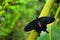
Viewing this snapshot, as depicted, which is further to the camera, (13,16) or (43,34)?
(13,16)

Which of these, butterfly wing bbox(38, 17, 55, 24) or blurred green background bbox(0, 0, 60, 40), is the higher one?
blurred green background bbox(0, 0, 60, 40)

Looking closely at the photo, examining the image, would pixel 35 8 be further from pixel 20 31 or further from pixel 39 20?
pixel 39 20

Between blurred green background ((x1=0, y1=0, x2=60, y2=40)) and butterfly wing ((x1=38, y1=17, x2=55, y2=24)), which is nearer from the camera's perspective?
butterfly wing ((x1=38, y1=17, x2=55, y2=24))

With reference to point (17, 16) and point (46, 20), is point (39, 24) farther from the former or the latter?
point (17, 16)

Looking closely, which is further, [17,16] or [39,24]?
[17,16]

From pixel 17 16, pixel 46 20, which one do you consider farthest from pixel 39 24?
pixel 17 16

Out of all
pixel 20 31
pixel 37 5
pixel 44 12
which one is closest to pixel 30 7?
pixel 37 5

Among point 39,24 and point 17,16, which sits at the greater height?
point 17,16

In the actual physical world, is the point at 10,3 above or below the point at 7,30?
below
